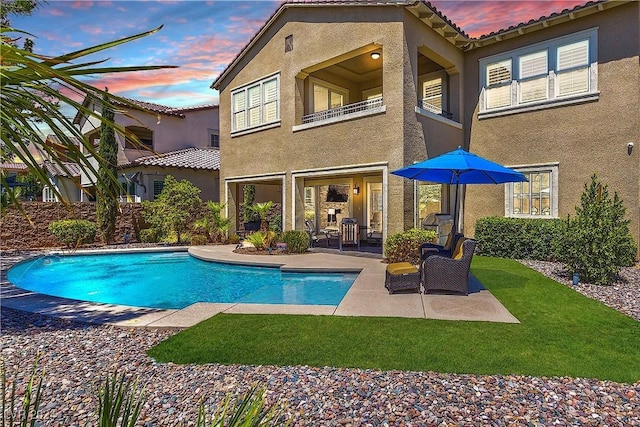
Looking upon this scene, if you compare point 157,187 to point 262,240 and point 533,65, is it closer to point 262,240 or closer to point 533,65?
point 262,240

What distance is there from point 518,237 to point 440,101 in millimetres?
6872

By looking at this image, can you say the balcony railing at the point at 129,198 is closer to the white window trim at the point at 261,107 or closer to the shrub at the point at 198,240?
the shrub at the point at 198,240

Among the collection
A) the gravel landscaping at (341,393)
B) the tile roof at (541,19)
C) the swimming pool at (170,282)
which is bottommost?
the swimming pool at (170,282)

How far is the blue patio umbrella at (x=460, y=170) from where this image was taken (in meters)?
8.16

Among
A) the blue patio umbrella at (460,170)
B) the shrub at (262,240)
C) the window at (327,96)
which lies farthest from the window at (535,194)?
the shrub at (262,240)

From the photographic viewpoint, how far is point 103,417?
1526 millimetres

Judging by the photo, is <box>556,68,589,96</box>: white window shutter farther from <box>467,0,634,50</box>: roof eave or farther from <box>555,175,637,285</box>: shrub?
<box>555,175,637,285</box>: shrub

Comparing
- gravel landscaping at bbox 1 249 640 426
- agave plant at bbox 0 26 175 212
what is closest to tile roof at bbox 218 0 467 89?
gravel landscaping at bbox 1 249 640 426

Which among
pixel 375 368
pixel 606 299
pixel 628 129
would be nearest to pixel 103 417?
pixel 375 368

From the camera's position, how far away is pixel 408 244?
12188 millimetres

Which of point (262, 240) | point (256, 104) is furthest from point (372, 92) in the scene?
point (262, 240)

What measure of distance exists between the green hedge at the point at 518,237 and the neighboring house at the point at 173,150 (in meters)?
18.0

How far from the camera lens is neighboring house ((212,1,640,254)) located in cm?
1259

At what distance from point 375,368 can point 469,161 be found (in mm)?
5383
